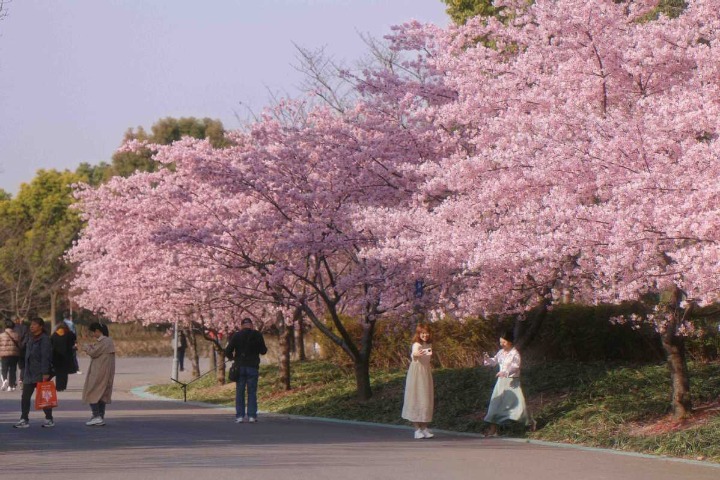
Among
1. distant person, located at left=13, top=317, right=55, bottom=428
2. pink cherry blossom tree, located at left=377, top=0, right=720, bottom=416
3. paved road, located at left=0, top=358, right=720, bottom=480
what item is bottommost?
paved road, located at left=0, top=358, right=720, bottom=480

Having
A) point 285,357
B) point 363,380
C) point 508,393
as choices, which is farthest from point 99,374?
point 285,357

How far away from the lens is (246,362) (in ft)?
71.4

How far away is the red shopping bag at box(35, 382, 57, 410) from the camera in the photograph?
18766mm

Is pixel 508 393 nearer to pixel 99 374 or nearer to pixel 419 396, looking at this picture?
pixel 419 396

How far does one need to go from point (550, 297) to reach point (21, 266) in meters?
44.6

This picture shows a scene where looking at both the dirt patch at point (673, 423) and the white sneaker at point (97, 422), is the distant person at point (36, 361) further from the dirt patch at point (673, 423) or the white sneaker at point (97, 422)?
the dirt patch at point (673, 423)

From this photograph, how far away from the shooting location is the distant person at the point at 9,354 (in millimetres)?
30500

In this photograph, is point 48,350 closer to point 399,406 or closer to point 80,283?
point 399,406

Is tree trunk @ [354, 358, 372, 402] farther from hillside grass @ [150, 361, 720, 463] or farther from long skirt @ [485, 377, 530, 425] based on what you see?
long skirt @ [485, 377, 530, 425]

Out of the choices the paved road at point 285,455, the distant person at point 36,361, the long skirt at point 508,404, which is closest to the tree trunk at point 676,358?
the paved road at point 285,455

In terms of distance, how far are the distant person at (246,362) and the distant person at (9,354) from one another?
10563 millimetres

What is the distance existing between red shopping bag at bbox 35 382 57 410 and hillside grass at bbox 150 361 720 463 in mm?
5828

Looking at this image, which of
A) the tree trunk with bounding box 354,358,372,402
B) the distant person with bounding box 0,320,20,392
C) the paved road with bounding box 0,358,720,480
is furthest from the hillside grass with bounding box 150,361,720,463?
the distant person with bounding box 0,320,20,392

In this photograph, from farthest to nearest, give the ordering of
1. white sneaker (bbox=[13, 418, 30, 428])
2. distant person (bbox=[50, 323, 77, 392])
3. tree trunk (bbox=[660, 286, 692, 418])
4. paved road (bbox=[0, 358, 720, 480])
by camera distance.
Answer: distant person (bbox=[50, 323, 77, 392]) < white sneaker (bbox=[13, 418, 30, 428]) < tree trunk (bbox=[660, 286, 692, 418]) < paved road (bbox=[0, 358, 720, 480])
